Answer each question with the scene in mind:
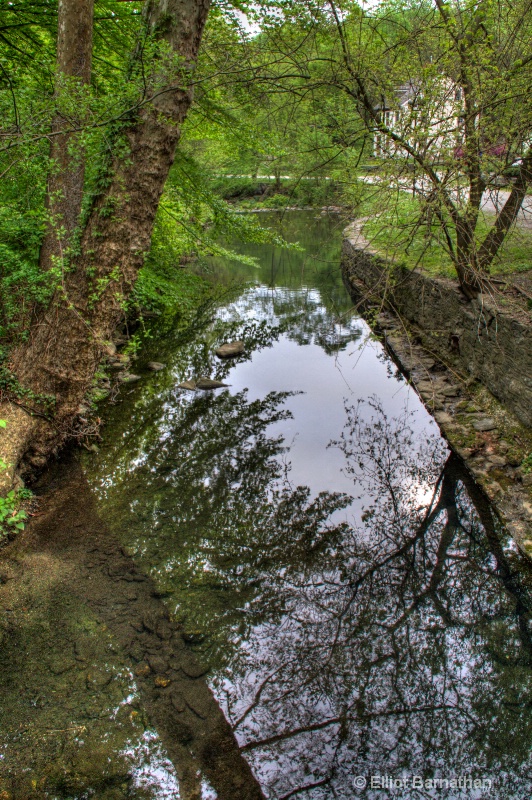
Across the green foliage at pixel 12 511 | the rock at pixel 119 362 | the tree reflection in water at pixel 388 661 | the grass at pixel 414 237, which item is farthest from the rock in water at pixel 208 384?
the tree reflection in water at pixel 388 661

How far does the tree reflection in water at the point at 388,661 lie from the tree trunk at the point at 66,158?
148 inches

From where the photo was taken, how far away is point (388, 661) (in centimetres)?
367

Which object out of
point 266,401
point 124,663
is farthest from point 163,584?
point 266,401

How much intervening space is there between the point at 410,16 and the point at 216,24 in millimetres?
2473

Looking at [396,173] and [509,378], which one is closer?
[396,173]

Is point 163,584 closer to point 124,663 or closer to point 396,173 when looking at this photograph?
point 124,663

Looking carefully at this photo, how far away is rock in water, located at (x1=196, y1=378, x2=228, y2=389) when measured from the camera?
8.78 metres

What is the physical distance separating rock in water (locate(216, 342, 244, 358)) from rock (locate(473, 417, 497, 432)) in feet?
16.8

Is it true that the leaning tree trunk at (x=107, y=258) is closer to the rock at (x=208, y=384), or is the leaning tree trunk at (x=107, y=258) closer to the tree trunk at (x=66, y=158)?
the tree trunk at (x=66, y=158)

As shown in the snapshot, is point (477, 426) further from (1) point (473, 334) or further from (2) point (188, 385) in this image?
(2) point (188, 385)

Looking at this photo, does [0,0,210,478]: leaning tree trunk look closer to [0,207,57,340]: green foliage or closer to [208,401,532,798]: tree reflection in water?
[0,207,57,340]: green foliage

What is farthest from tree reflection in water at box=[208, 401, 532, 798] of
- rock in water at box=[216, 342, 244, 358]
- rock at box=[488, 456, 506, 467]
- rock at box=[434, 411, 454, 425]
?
rock in water at box=[216, 342, 244, 358]

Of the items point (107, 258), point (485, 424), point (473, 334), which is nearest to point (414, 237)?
point (473, 334)

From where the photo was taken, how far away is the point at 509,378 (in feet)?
21.0
